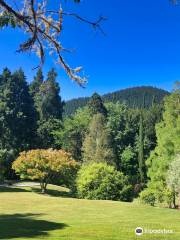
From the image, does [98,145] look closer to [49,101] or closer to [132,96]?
[49,101]

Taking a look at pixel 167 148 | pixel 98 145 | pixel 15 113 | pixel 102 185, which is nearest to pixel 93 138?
pixel 98 145

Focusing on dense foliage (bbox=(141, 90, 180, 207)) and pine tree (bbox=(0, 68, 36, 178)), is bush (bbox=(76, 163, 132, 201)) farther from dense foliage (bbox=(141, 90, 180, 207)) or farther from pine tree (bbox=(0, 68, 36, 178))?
pine tree (bbox=(0, 68, 36, 178))

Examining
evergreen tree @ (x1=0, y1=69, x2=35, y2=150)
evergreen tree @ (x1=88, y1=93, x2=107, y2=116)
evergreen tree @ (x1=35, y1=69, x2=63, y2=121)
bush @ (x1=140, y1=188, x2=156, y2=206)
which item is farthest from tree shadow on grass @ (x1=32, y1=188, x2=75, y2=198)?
evergreen tree @ (x1=35, y1=69, x2=63, y2=121)

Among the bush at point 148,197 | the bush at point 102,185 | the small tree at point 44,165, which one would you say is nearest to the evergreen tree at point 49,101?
the small tree at point 44,165

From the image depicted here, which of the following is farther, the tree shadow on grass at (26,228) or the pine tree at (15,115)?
the pine tree at (15,115)

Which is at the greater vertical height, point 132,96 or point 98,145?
point 132,96

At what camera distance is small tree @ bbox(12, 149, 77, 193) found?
34.3 metres

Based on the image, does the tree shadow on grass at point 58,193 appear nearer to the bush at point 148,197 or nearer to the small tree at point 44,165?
the small tree at point 44,165

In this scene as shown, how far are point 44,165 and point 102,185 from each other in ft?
16.6

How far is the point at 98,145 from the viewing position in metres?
46.3

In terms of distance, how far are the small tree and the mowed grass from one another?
5.04m

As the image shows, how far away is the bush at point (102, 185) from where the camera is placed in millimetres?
32781

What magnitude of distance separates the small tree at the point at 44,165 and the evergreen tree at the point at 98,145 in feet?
35.4

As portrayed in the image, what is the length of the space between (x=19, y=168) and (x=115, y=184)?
789 centimetres
